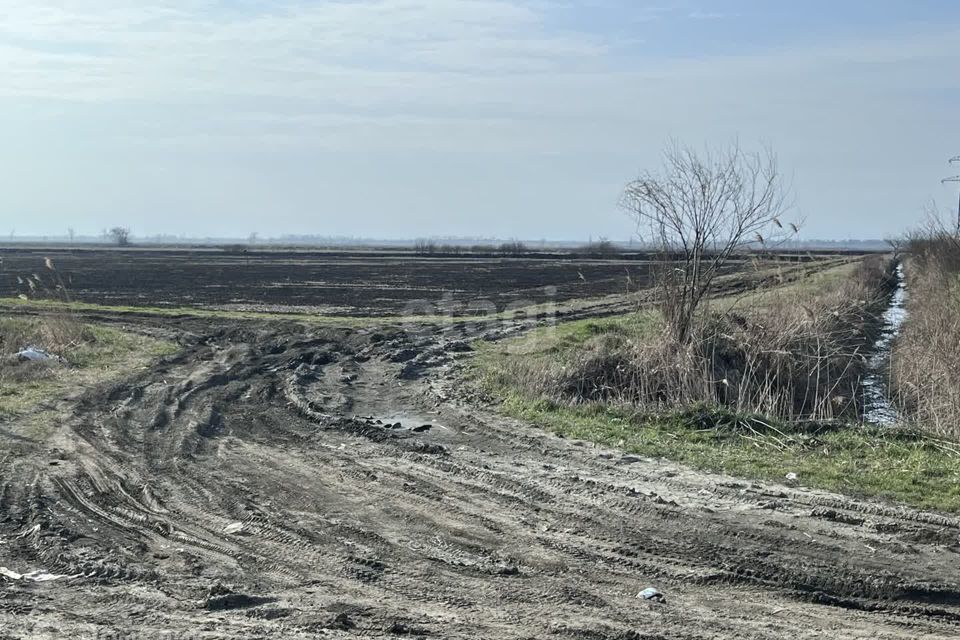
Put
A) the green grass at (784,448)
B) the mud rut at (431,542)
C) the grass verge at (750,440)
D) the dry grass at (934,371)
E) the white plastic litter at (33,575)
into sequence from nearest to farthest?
the mud rut at (431,542), the white plastic litter at (33,575), the green grass at (784,448), the grass verge at (750,440), the dry grass at (934,371)

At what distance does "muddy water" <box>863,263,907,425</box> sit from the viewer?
16.0 m

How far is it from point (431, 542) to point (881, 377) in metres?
15.5

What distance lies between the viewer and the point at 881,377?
20.5 m

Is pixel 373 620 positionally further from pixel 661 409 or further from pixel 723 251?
pixel 723 251

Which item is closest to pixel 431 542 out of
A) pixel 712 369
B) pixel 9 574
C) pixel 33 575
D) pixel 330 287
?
pixel 33 575

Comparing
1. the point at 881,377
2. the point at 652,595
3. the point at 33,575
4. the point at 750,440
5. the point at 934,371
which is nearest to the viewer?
the point at 652,595

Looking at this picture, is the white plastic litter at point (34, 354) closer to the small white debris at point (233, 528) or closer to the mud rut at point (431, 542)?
the mud rut at point (431, 542)

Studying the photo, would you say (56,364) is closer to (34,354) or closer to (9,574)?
(34,354)

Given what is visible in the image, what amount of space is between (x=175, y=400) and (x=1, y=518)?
258 inches

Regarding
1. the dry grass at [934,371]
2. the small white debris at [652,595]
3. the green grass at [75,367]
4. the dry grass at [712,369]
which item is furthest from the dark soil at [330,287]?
the small white debris at [652,595]

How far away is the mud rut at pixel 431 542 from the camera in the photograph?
6.18 metres

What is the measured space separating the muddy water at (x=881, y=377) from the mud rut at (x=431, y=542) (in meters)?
6.59

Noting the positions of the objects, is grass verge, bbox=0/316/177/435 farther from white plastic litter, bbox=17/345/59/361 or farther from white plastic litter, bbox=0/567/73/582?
white plastic litter, bbox=0/567/73/582

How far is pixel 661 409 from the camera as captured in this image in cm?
1325
